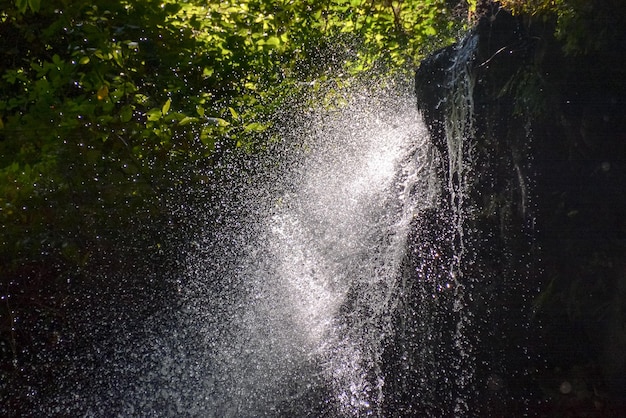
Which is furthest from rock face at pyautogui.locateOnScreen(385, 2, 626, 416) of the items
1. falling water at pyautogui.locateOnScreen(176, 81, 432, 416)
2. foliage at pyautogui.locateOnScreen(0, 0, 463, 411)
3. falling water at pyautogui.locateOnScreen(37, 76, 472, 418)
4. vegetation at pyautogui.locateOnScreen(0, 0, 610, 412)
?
foliage at pyautogui.locateOnScreen(0, 0, 463, 411)

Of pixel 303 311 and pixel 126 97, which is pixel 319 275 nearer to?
pixel 303 311

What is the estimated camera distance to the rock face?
3.87 metres

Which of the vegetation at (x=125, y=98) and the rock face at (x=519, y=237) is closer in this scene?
the rock face at (x=519, y=237)

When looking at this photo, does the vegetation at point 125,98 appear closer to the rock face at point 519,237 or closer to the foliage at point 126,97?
the foliage at point 126,97

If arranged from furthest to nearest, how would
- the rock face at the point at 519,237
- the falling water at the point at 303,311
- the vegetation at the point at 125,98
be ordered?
1. the falling water at the point at 303,311
2. the vegetation at the point at 125,98
3. the rock face at the point at 519,237

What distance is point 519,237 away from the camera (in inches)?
182

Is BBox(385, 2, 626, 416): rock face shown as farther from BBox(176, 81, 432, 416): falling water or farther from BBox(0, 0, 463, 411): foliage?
BBox(0, 0, 463, 411): foliage

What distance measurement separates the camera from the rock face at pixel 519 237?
387 centimetres

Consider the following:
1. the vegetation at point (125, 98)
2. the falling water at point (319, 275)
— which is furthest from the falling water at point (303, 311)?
the vegetation at point (125, 98)

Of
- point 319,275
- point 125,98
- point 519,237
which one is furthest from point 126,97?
point 519,237

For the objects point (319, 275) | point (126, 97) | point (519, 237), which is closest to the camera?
point (519, 237)

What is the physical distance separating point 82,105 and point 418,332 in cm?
384

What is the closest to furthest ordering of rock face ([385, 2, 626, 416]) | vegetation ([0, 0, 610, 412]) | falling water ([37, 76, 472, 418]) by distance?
rock face ([385, 2, 626, 416]), vegetation ([0, 0, 610, 412]), falling water ([37, 76, 472, 418])

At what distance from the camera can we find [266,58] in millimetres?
6656
